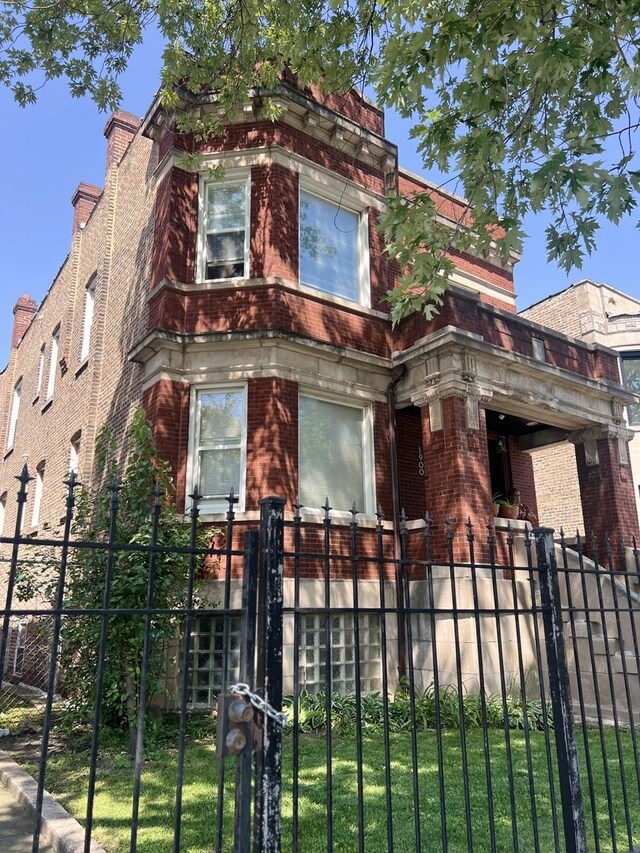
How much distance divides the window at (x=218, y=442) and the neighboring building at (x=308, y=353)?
24 millimetres

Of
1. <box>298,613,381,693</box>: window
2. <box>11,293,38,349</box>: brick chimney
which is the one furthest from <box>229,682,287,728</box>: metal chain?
<box>11,293,38,349</box>: brick chimney

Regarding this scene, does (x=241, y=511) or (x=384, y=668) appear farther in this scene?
(x=241, y=511)

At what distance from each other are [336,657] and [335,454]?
3.12 meters

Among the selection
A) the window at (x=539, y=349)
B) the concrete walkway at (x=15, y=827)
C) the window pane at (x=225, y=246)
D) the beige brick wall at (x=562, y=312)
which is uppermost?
the beige brick wall at (x=562, y=312)

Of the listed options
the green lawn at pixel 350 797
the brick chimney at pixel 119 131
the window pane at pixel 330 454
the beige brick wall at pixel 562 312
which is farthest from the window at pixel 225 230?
the beige brick wall at pixel 562 312

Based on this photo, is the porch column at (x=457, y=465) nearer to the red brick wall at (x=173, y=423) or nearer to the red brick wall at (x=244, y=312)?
the red brick wall at (x=244, y=312)

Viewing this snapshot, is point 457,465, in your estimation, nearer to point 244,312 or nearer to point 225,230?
point 244,312

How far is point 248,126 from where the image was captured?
10.7m

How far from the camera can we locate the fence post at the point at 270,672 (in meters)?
2.61

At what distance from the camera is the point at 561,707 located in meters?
3.70

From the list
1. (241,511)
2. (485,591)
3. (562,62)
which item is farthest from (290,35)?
(485,591)

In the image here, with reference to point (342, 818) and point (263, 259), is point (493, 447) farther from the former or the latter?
point (342, 818)

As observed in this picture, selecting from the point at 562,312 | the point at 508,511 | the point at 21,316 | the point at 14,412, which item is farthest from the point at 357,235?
the point at 21,316

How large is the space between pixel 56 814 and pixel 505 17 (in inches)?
266
